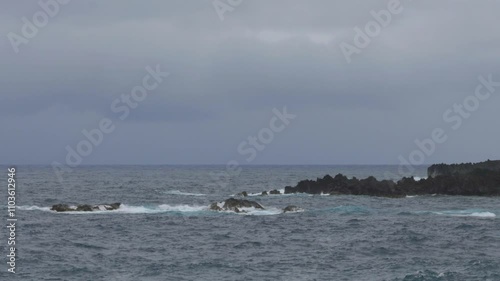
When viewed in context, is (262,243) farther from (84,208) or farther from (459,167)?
(459,167)


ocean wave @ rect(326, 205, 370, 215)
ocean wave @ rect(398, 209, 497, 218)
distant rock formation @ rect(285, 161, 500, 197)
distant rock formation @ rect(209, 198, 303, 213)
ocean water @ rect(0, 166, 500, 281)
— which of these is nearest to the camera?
ocean water @ rect(0, 166, 500, 281)

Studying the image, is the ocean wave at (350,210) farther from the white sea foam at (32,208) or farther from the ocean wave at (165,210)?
the white sea foam at (32,208)

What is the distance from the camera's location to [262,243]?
44.7 metres

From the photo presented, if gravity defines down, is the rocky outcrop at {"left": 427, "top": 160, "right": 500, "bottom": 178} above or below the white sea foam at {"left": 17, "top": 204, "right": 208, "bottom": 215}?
above

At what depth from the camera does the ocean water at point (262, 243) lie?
35156 mm

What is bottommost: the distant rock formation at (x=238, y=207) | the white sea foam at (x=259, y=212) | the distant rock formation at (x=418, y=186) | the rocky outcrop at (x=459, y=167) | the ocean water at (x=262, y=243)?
the ocean water at (x=262, y=243)

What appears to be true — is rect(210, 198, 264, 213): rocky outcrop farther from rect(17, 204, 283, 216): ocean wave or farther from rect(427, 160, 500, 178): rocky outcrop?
rect(427, 160, 500, 178): rocky outcrop

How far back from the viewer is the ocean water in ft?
115

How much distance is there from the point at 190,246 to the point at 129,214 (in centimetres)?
2047

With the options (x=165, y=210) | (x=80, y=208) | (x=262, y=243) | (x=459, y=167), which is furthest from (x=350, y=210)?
(x=459, y=167)

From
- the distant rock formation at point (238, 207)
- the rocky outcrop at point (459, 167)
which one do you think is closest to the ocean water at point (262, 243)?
the distant rock formation at point (238, 207)

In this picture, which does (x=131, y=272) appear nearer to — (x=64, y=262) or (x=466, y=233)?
(x=64, y=262)

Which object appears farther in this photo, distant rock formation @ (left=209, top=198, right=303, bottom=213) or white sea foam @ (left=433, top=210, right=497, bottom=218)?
distant rock formation @ (left=209, top=198, right=303, bottom=213)

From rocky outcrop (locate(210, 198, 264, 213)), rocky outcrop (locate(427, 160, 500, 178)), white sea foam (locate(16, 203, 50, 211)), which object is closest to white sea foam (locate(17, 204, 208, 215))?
white sea foam (locate(16, 203, 50, 211))
